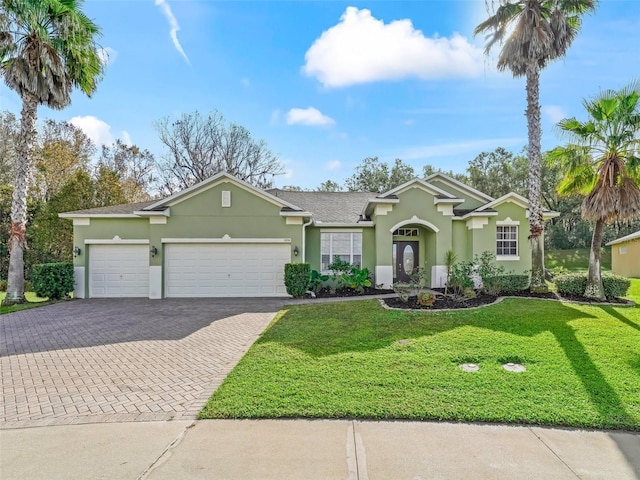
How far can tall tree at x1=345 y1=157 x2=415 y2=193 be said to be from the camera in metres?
37.9

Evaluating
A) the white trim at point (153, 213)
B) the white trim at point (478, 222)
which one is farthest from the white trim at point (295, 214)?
the white trim at point (478, 222)

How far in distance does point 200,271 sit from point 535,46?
52.0 ft

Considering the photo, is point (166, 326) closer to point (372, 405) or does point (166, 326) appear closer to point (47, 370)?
point (47, 370)

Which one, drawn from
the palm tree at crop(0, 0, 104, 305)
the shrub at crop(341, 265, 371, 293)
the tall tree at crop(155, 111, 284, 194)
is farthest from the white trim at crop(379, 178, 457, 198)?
the tall tree at crop(155, 111, 284, 194)

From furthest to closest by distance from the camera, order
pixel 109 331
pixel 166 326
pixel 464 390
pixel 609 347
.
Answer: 1. pixel 166 326
2. pixel 109 331
3. pixel 609 347
4. pixel 464 390

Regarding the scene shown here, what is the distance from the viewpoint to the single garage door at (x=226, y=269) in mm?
14555

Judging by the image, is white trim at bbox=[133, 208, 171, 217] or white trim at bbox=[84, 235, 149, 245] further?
white trim at bbox=[84, 235, 149, 245]

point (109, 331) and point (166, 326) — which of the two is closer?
point (109, 331)

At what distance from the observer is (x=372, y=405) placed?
14.8 feet

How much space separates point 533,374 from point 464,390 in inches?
57.8

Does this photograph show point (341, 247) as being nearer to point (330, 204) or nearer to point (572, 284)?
point (330, 204)

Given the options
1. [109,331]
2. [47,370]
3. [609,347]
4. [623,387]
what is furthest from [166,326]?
[609,347]

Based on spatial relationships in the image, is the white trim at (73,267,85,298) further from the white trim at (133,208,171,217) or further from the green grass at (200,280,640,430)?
the green grass at (200,280,640,430)

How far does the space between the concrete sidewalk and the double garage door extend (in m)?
10.5
